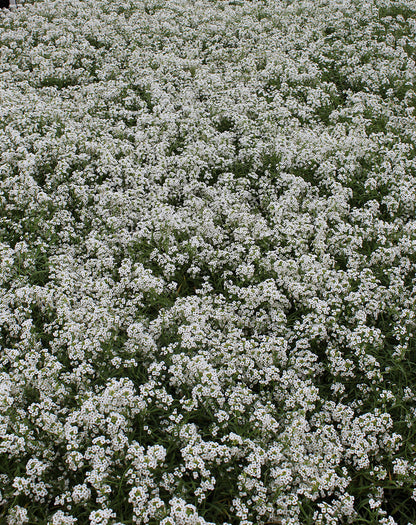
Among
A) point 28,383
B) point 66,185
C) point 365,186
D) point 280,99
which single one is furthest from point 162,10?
point 28,383

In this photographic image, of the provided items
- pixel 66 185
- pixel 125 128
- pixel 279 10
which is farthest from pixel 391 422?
pixel 279 10

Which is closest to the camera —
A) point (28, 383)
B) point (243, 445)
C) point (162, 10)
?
point (243, 445)

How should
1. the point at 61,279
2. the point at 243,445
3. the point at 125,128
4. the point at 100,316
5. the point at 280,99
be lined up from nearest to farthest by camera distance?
the point at 243,445, the point at 100,316, the point at 61,279, the point at 125,128, the point at 280,99

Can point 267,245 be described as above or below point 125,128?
below

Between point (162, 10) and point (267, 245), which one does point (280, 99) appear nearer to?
point (267, 245)

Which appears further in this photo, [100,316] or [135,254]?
[135,254]

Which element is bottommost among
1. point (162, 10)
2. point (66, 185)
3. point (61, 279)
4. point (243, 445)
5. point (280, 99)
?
point (243, 445)
